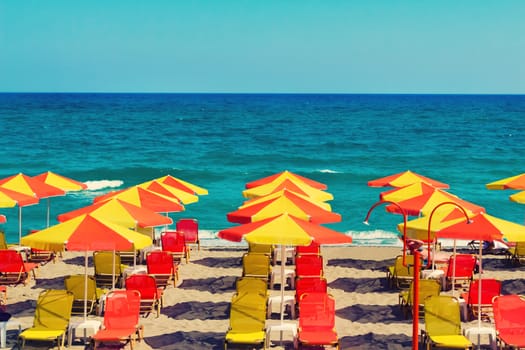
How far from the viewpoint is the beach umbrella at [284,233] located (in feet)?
35.4

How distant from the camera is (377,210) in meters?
29.6

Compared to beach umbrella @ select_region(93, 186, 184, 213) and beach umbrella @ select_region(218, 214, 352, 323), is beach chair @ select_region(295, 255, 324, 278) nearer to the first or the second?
beach umbrella @ select_region(218, 214, 352, 323)

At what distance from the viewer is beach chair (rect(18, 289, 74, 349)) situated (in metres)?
10.3

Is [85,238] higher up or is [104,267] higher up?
[85,238]

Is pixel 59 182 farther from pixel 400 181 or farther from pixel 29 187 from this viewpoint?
pixel 400 181

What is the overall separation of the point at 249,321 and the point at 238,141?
55007mm

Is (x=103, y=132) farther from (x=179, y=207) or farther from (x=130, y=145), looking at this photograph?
(x=179, y=207)

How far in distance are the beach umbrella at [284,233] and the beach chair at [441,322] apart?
1.63m

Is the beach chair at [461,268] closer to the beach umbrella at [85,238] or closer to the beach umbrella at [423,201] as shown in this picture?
the beach umbrella at [423,201]

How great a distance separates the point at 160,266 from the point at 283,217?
3.40 meters

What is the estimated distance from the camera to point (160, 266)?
13773mm

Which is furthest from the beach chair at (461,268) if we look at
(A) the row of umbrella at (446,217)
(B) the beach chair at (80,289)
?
(B) the beach chair at (80,289)

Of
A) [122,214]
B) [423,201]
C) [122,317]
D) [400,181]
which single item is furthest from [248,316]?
[400,181]

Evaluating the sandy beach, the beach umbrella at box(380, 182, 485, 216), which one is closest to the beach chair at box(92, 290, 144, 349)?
the sandy beach
